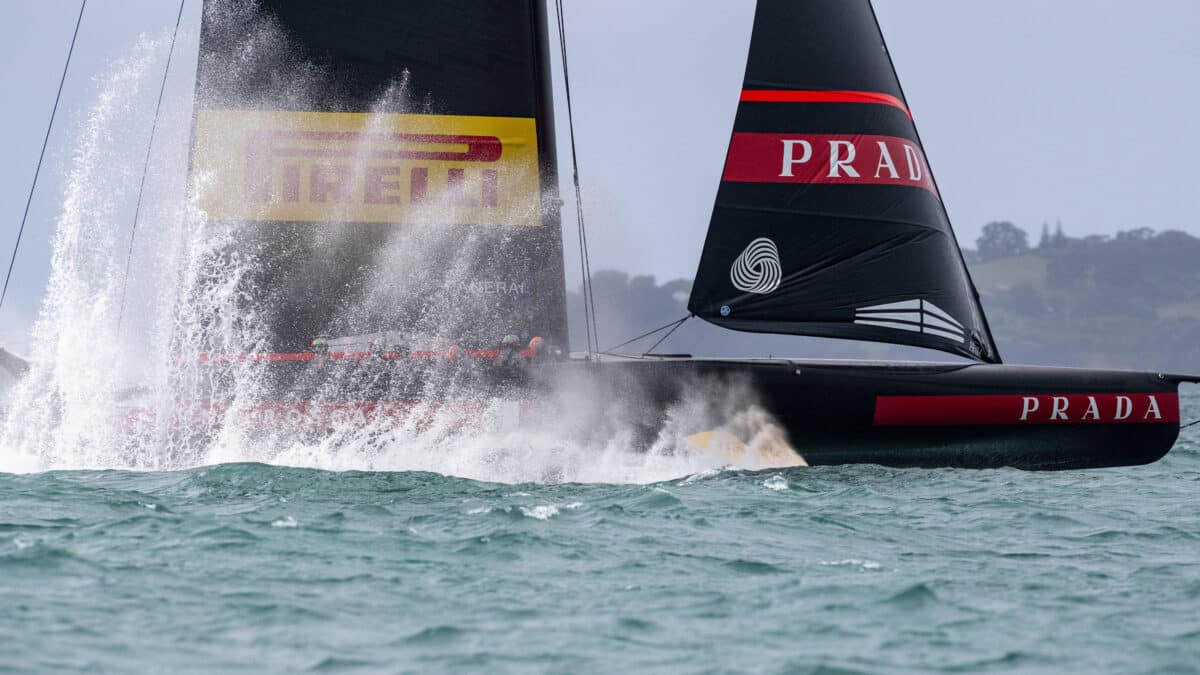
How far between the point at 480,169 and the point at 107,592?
18.8 feet

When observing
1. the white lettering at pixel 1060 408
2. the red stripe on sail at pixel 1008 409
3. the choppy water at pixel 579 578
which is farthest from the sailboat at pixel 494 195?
the choppy water at pixel 579 578

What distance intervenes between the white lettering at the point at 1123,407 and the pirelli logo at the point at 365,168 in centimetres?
460

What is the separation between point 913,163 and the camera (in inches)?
413

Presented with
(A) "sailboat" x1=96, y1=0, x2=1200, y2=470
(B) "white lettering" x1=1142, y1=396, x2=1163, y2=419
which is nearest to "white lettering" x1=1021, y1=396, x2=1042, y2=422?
(A) "sailboat" x1=96, y1=0, x2=1200, y2=470

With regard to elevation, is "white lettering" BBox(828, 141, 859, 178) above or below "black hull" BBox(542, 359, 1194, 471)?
above

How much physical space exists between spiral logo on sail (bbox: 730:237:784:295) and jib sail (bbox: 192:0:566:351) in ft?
4.63

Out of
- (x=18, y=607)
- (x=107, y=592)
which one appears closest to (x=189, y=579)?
(x=107, y=592)

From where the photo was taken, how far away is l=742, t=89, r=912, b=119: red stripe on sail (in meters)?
10.4

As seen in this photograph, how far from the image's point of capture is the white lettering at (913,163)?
34.2 feet

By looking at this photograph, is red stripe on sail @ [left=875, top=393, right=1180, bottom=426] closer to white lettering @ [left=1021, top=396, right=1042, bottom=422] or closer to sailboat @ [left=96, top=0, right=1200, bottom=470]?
white lettering @ [left=1021, top=396, right=1042, bottom=422]

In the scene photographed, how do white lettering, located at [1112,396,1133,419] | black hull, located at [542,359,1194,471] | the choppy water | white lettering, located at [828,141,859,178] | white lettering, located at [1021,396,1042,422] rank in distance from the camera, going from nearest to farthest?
the choppy water, black hull, located at [542,359,1194,471], white lettering, located at [1021,396,1042,422], white lettering, located at [1112,396,1133,419], white lettering, located at [828,141,859,178]

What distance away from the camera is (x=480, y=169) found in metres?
10.4

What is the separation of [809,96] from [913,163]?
3.25 ft

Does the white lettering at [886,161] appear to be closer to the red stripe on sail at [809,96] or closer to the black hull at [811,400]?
the red stripe on sail at [809,96]
